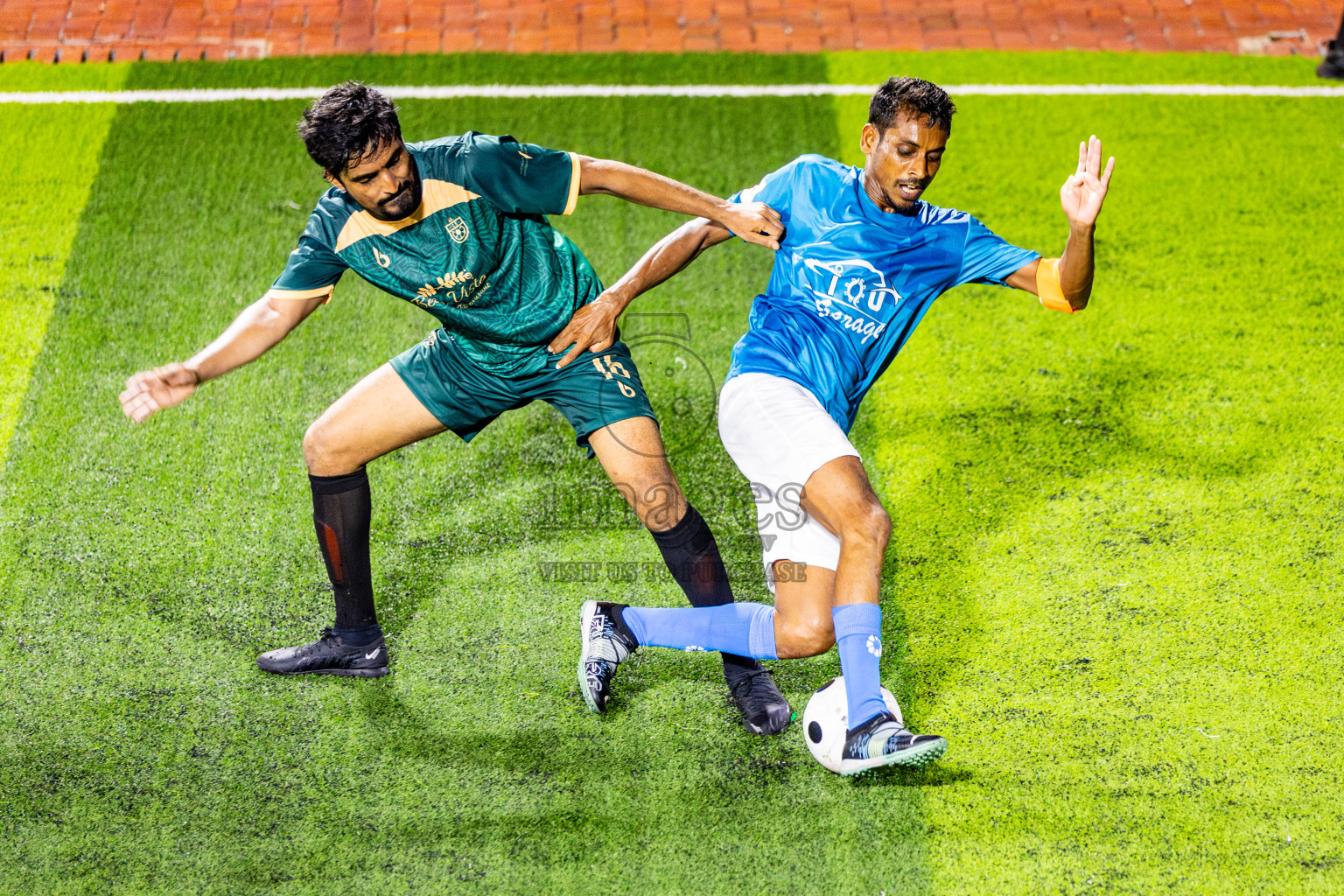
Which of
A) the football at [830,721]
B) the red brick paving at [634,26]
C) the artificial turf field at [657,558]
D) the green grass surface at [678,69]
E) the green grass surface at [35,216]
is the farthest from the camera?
the red brick paving at [634,26]

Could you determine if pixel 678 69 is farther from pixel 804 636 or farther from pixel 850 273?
pixel 804 636

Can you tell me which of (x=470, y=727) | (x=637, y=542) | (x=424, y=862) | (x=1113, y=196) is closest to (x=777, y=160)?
(x=1113, y=196)

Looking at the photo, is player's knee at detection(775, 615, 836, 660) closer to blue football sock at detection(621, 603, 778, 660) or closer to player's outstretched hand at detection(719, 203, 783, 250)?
blue football sock at detection(621, 603, 778, 660)

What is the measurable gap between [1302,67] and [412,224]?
20.1ft

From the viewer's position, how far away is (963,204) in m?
5.96

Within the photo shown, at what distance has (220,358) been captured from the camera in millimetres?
3402

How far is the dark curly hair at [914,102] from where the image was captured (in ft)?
11.3

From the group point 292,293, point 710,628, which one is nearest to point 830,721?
point 710,628

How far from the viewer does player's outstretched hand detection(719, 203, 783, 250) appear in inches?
141

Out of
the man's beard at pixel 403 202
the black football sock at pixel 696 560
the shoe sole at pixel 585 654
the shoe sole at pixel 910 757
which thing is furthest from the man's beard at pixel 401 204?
the shoe sole at pixel 910 757

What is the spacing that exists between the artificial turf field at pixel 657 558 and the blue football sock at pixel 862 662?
47cm

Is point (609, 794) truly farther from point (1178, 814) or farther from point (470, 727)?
point (1178, 814)

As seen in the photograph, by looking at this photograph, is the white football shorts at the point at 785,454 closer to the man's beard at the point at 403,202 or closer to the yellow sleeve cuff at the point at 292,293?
the man's beard at the point at 403,202

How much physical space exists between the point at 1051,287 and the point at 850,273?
616 millimetres
